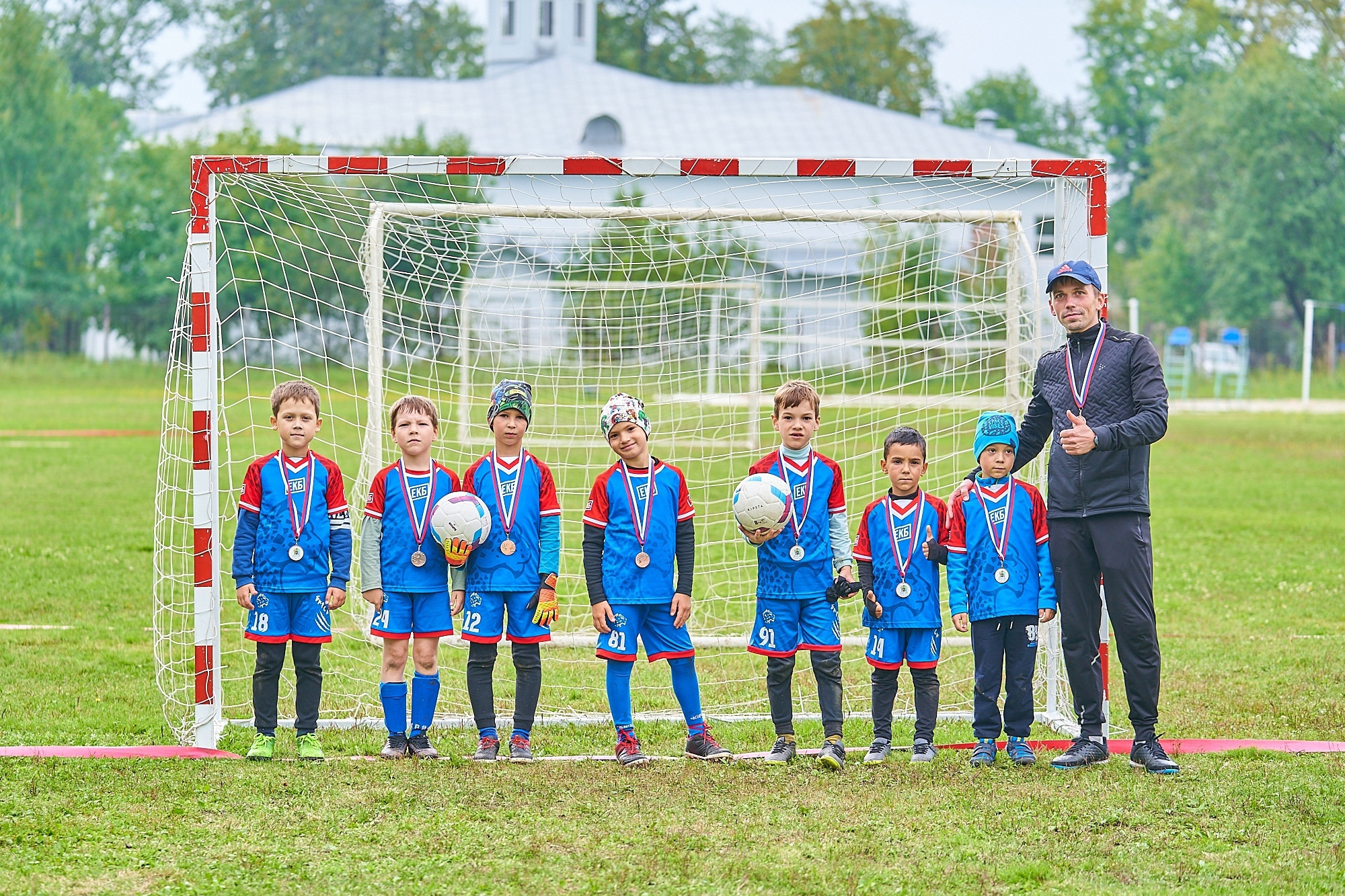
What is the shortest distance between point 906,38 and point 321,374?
2041 inches

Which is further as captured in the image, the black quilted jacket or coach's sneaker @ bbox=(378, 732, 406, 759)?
coach's sneaker @ bbox=(378, 732, 406, 759)

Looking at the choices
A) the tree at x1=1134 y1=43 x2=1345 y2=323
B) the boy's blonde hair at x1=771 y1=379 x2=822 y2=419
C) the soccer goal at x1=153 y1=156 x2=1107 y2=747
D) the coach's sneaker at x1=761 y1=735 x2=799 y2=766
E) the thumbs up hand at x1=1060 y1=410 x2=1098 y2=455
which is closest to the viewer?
the thumbs up hand at x1=1060 y1=410 x2=1098 y2=455

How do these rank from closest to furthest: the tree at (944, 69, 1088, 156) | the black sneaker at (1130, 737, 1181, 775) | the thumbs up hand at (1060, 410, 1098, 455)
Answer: the thumbs up hand at (1060, 410, 1098, 455), the black sneaker at (1130, 737, 1181, 775), the tree at (944, 69, 1088, 156)

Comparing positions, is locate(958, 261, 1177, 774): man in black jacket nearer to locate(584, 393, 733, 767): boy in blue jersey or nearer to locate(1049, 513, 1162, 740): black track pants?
locate(1049, 513, 1162, 740): black track pants

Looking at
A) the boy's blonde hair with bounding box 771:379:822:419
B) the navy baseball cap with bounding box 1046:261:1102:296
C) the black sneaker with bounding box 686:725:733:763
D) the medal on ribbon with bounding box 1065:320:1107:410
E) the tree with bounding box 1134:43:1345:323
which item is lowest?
the black sneaker with bounding box 686:725:733:763

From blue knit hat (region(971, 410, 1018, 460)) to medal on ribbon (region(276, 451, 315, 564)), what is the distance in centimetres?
273

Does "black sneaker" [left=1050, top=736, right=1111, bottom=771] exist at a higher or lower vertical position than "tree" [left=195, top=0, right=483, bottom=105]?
lower

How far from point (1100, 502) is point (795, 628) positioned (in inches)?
51.7

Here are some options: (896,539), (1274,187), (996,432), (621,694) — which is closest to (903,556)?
(896,539)

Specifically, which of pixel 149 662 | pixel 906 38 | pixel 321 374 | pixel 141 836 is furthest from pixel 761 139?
pixel 141 836

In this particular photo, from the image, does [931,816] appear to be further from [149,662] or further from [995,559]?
[149,662]

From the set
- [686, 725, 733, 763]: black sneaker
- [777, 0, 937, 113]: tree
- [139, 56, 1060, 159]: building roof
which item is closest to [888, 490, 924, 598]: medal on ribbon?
[686, 725, 733, 763]: black sneaker

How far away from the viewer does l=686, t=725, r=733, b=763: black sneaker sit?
5.55 m

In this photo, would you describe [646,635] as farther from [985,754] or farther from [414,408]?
[985,754]
